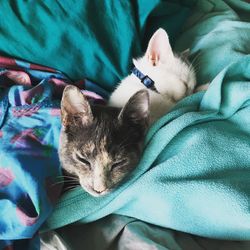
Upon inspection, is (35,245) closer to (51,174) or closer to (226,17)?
(51,174)

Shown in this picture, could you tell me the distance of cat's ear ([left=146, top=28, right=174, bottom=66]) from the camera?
115 cm

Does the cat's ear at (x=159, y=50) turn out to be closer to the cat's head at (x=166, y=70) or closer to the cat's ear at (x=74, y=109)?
the cat's head at (x=166, y=70)

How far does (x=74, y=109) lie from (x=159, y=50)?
407mm

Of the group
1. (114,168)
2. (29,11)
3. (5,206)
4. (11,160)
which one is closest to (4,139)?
(11,160)

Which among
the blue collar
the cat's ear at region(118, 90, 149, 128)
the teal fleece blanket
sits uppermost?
the cat's ear at region(118, 90, 149, 128)

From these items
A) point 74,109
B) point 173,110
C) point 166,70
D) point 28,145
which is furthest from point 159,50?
point 28,145

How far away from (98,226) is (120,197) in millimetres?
95

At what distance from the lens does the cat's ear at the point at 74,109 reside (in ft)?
2.93

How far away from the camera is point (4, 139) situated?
99 cm

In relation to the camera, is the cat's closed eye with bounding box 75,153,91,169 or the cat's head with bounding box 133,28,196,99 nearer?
the cat's closed eye with bounding box 75,153,91,169

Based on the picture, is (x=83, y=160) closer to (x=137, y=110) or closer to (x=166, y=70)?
(x=137, y=110)

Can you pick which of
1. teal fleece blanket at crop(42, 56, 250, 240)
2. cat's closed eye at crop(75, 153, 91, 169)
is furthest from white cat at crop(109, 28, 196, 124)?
cat's closed eye at crop(75, 153, 91, 169)

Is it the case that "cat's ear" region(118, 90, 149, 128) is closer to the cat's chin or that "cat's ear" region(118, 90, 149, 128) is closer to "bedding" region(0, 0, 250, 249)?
"bedding" region(0, 0, 250, 249)

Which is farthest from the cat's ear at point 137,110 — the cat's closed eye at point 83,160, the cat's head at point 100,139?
the cat's closed eye at point 83,160
